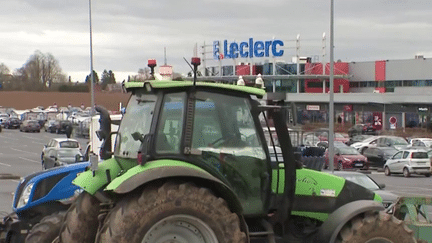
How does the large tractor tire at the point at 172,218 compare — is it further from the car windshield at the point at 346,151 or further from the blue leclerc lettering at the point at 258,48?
the blue leclerc lettering at the point at 258,48

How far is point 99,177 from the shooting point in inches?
324

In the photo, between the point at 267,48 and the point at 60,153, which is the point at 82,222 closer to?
the point at 60,153

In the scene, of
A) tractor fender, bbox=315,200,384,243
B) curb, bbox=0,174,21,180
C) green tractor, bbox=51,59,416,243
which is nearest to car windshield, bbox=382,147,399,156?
curb, bbox=0,174,21,180

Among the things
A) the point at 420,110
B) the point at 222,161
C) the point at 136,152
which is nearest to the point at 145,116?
the point at 136,152

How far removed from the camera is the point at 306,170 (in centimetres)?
873

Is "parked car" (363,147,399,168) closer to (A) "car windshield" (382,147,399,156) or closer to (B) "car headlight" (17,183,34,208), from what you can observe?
(A) "car windshield" (382,147,399,156)

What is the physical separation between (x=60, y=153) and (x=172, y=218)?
110 feet

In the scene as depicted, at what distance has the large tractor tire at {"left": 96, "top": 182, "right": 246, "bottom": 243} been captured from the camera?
23.1 feet

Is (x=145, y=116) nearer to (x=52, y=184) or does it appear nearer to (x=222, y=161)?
(x=222, y=161)

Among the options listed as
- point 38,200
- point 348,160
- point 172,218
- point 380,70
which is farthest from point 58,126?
point 172,218

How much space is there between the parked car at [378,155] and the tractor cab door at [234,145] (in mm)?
41298

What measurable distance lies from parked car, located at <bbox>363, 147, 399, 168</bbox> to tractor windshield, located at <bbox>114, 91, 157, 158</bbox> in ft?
136

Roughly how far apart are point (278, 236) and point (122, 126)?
196 cm

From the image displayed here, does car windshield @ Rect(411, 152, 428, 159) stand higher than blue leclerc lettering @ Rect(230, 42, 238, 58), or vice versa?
blue leclerc lettering @ Rect(230, 42, 238, 58)
